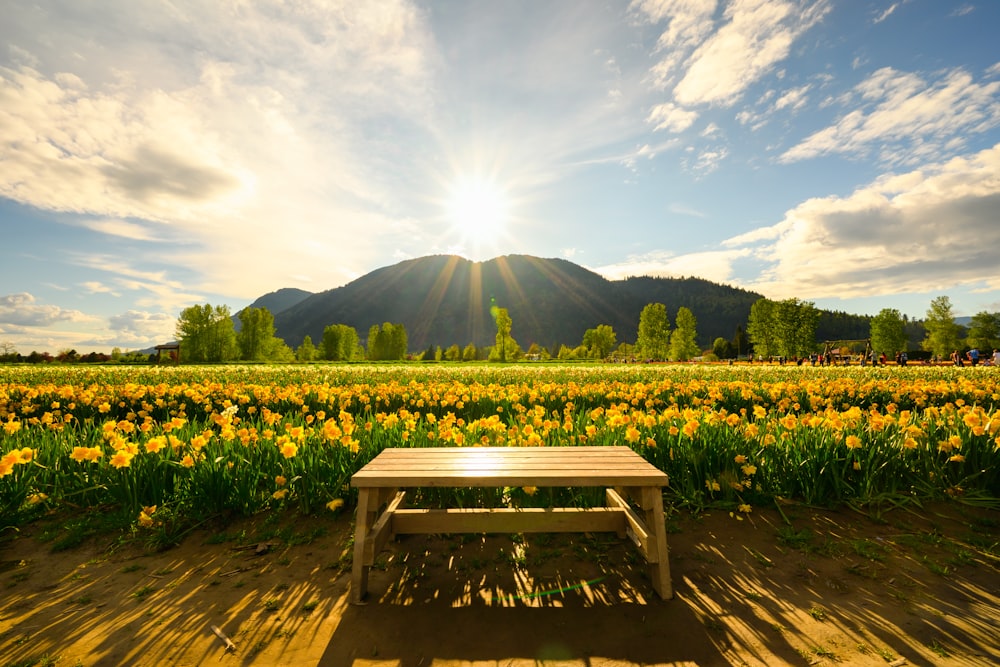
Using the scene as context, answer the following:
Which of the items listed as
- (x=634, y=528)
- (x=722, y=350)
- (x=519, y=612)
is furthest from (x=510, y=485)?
(x=722, y=350)

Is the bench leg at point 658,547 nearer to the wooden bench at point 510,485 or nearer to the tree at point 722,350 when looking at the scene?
the wooden bench at point 510,485

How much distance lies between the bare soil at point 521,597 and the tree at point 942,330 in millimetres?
87917

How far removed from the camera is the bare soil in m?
2.43

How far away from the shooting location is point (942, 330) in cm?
6812

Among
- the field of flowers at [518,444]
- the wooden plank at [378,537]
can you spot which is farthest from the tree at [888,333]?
the wooden plank at [378,537]

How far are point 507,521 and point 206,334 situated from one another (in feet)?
235

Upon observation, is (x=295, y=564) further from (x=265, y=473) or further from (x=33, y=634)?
(x=33, y=634)

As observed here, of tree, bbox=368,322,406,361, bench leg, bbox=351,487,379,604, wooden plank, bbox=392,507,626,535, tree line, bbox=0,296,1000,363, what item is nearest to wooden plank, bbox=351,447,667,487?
bench leg, bbox=351,487,379,604

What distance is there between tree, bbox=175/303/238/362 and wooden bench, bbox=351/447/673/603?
69.3 m

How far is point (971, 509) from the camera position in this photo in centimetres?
406

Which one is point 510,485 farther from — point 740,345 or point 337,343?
point 740,345

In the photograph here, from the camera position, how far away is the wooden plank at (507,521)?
3062 mm

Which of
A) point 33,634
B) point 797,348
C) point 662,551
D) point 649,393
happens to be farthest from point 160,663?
point 797,348

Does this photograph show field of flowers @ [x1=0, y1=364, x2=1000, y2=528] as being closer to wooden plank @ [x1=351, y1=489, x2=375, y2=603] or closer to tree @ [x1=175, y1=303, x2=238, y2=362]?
wooden plank @ [x1=351, y1=489, x2=375, y2=603]
